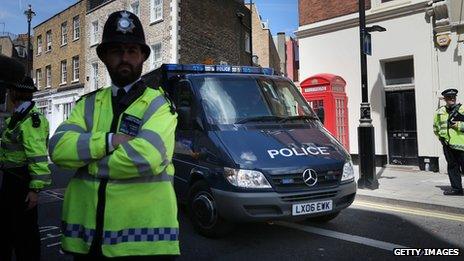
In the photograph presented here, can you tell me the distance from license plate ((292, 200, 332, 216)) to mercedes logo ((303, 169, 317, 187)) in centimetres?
23

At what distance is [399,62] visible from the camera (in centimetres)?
1221

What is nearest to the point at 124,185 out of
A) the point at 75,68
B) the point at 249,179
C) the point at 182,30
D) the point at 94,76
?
the point at 249,179

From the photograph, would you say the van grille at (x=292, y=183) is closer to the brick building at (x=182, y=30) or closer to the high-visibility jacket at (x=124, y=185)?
the high-visibility jacket at (x=124, y=185)

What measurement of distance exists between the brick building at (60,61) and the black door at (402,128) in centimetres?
2325

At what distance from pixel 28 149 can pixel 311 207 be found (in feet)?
9.63

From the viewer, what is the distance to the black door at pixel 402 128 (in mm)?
11703

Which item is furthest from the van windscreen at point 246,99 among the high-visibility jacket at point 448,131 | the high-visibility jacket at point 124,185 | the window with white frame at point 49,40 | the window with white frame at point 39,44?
the window with white frame at point 39,44

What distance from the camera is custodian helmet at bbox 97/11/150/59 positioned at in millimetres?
2188

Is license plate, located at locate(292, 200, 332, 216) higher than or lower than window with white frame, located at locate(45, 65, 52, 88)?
lower

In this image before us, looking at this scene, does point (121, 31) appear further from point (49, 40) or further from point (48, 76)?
point (49, 40)

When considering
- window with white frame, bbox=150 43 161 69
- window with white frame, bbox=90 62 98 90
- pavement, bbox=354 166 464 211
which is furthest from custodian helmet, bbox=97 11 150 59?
window with white frame, bbox=90 62 98 90

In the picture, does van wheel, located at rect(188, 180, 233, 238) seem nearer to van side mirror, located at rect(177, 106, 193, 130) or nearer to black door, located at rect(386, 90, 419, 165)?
van side mirror, located at rect(177, 106, 193, 130)

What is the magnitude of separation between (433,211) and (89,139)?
6.28m

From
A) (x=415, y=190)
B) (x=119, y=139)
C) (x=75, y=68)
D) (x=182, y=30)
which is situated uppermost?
(x=182, y=30)
